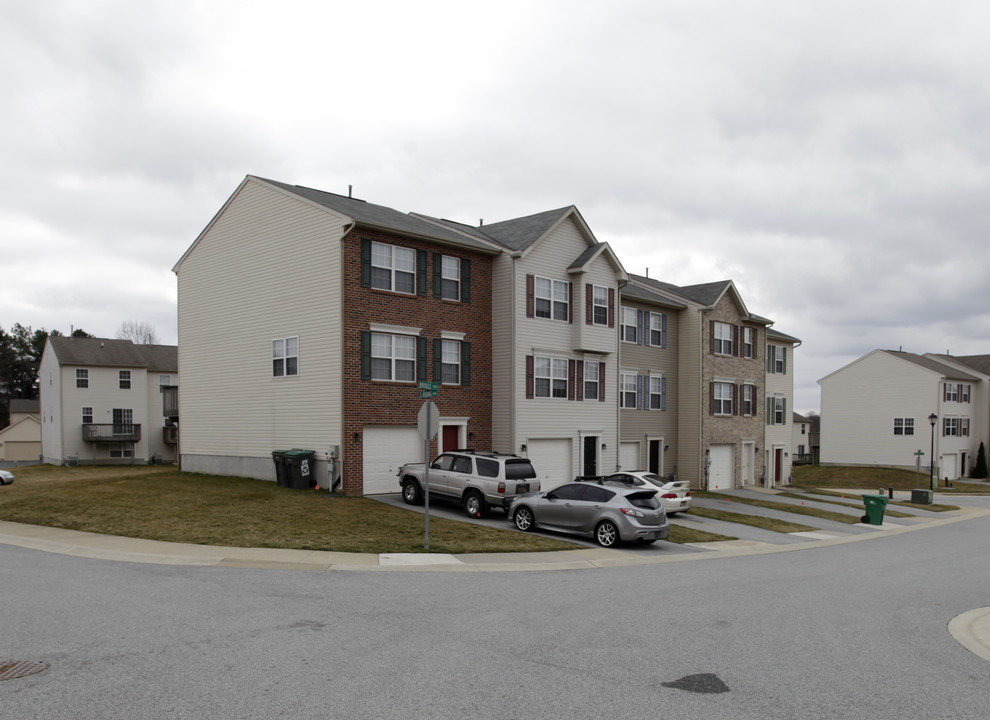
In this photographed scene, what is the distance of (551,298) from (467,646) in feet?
73.4

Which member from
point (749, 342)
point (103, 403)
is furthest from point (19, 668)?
point (103, 403)


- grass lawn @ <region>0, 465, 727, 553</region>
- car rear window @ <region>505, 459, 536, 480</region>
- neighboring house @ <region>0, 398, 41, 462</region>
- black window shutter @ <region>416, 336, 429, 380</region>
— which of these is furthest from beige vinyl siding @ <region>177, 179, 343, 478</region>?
neighboring house @ <region>0, 398, 41, 462</region>

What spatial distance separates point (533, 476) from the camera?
22156 mm

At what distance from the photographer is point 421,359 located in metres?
26.1

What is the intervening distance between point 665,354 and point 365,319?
19.4 metres

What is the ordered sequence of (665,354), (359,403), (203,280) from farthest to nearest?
(665,354), (203,280), (359,403)

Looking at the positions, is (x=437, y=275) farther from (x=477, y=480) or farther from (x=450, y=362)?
(x=477, y=480)

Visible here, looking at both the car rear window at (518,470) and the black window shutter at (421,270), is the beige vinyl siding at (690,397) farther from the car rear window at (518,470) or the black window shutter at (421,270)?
the car rear window at (518,470)

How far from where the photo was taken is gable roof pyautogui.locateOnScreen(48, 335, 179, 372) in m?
55.0

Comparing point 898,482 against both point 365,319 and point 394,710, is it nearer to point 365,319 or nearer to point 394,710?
point 365,319

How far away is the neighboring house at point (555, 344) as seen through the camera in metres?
28.5

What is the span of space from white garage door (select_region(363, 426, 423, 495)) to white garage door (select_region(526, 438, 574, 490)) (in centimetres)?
538

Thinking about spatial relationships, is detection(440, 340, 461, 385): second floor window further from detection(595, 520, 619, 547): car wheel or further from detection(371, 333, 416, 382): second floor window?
detection(595, 520, 619, 547): car wheel

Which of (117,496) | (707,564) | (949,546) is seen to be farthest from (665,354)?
(117,496)
